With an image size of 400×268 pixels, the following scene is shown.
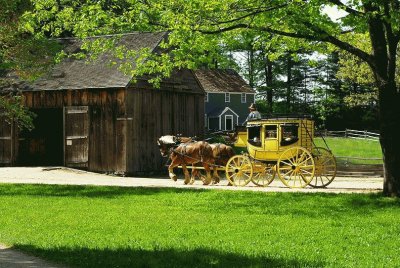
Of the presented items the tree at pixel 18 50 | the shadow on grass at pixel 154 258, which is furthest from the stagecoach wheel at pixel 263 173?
the shadow on grass at pixel 154 258

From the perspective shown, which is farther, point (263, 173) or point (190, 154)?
point (190, 154)

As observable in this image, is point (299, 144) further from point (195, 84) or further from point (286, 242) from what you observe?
point (195, 84)

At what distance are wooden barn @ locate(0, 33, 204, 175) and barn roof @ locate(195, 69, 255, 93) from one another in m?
32.3

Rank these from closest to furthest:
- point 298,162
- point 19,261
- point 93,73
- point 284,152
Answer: point 19,261, point 298,162, point 284,152, point 93,73

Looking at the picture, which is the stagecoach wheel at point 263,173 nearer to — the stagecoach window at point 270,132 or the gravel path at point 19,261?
the stagecoach window at point 270,132

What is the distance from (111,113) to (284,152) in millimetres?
11223

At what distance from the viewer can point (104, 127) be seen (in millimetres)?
29156

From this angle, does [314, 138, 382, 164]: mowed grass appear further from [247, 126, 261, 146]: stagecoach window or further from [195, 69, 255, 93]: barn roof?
[195, 69, 255, 93]: barn roof

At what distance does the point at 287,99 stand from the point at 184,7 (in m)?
61.0

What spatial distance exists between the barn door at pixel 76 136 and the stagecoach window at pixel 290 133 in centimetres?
1199

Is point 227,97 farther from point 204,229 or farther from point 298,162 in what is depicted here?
point 204,229

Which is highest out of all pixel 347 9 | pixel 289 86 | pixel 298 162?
pixel 289 86

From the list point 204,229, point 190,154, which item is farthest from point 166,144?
point 204,229

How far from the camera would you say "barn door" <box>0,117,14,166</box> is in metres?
32.2
